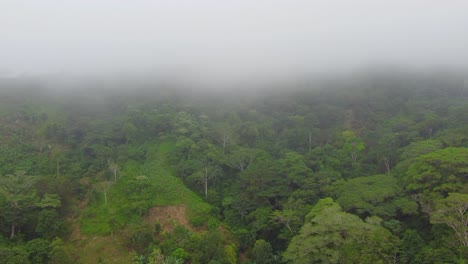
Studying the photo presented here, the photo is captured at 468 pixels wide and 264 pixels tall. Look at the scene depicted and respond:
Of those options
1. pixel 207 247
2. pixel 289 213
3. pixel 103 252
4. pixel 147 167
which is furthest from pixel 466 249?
pixel 147 167

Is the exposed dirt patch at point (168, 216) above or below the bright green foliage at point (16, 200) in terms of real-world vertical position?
below

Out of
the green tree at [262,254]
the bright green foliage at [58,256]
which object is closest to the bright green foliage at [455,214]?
the green tree at [262,254]

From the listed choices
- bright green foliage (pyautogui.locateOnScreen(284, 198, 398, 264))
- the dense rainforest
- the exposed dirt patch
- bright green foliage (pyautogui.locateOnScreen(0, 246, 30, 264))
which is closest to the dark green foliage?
the dense rainforest

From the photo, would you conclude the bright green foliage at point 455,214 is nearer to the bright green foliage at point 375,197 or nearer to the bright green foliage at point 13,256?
the bright green foliage at point 375,197

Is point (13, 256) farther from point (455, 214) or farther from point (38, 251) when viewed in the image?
point (455, 214)

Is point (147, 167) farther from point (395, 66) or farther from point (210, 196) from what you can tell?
point (395, 66)

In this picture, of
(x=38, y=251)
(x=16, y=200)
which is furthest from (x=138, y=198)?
(x=16, y=200)

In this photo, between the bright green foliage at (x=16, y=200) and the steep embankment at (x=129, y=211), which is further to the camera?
the steep embankment at (x=129, y=211)
